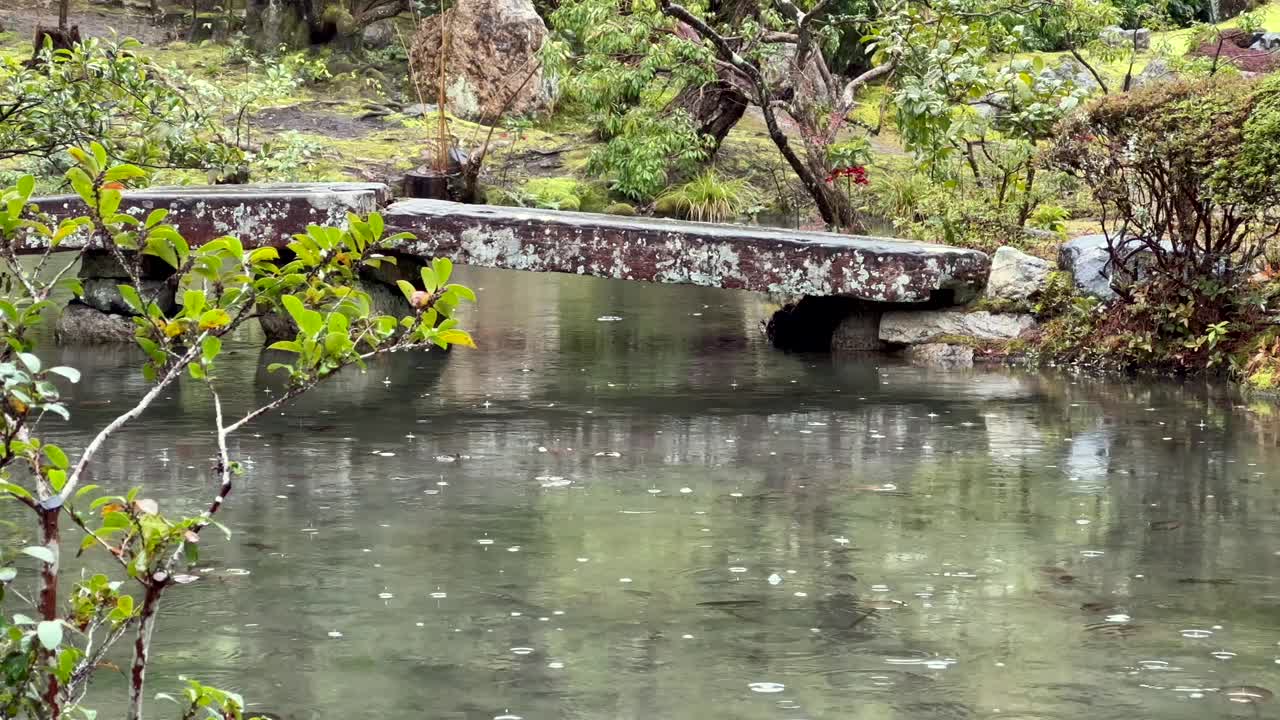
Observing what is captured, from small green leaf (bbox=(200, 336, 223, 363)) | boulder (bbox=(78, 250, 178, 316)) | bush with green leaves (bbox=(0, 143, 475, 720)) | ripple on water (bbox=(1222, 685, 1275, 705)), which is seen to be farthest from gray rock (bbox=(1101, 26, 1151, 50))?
small green leaf (bbox=(200, 336, 223, 363))

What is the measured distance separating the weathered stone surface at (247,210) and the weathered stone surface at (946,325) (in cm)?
391

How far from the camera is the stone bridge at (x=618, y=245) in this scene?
1110 cm

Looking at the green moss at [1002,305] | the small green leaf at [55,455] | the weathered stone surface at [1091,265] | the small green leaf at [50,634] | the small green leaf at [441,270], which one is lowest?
the small green leaf at [50,634]

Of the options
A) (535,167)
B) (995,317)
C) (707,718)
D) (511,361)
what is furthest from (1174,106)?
(535,167)

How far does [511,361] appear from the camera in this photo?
11273mm

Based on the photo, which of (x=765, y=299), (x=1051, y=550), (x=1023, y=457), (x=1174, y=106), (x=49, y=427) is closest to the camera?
(x=1051, y=550)

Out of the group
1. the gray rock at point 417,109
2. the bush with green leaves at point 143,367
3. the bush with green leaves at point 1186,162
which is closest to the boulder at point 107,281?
the bush with green leaves at point 1186,162

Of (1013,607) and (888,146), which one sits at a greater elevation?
(888,146)

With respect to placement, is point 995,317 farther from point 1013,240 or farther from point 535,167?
point 535,167

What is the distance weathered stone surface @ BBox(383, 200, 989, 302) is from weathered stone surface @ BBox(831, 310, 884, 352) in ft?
1.87

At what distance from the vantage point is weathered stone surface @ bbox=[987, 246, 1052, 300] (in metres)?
11.4

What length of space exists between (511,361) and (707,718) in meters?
7.14

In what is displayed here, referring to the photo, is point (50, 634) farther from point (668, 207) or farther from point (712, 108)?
point (712, 108)

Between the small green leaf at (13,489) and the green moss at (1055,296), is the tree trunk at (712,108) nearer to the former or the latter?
the green moss at (1055,296)
